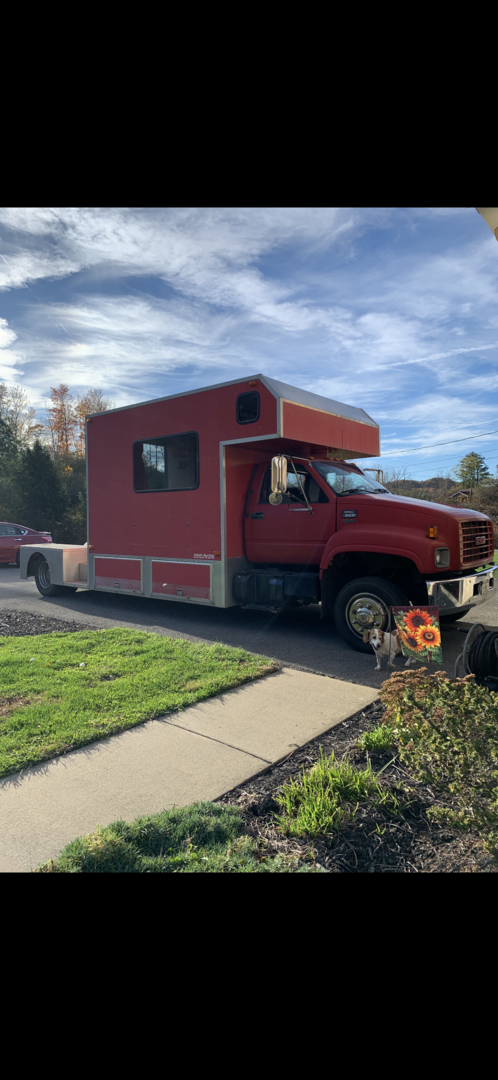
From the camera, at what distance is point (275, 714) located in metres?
4.46

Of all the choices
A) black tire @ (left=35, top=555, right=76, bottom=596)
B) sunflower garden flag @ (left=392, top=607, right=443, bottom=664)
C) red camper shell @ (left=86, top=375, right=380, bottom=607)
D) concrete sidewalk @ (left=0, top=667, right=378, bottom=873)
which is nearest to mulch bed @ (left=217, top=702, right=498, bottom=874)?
concrete sidewalk @ (left=0, top=667, right=378, bottom=873)

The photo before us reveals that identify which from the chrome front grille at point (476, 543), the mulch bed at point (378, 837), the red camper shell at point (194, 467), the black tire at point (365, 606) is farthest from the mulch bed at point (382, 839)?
the red camper shell at point (194, 467)

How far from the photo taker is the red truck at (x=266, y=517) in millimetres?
6371

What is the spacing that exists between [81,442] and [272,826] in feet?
112

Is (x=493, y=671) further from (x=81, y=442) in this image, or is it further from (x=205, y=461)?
(x=81, y=442)

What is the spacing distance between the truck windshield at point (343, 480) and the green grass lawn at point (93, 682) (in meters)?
2.35

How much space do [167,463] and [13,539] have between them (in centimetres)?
934

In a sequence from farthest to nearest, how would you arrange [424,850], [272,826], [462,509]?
[462,509] < [272,826] < [424,850]

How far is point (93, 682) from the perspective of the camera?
5.21 m

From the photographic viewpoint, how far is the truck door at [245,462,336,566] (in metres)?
7.18

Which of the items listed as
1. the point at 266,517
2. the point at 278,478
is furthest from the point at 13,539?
the point at 278,478

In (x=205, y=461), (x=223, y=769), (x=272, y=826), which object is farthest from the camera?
(x=205, y=461)

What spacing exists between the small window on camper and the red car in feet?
33.2
